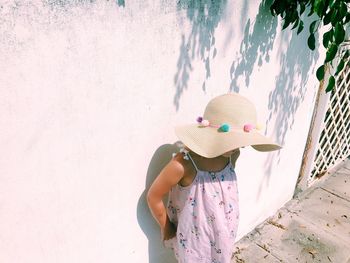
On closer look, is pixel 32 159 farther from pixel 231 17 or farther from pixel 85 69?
pixel 231 17

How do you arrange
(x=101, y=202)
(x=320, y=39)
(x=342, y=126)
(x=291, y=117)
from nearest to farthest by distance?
(x=101, y=202), (x=320, y=39), (x=291, y=117), (x=342, y=126)

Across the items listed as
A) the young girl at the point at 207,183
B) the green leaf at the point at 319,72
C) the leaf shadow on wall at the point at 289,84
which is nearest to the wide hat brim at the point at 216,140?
the young girl at the point at 207,183

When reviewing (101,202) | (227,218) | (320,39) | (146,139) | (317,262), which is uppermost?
(320,39)

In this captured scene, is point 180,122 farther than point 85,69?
Yes

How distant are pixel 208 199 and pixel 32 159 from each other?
3.24 feet

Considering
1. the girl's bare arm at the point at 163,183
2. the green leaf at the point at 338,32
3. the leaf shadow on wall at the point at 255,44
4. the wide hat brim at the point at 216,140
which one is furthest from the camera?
the leaf shadow on wall at the point at 255,44

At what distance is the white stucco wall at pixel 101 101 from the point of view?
145 cm

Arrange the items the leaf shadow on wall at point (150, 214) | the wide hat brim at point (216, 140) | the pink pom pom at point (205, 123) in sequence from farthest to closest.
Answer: the leaf shadow on wall at point (150, 214), the pink pom pom at point (205, 123), the wide hat brim at point (216, 140)

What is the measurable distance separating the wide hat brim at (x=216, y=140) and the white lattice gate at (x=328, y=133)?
2.31 metres

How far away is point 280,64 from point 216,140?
144 centimetres

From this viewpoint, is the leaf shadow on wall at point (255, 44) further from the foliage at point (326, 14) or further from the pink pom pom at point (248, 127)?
the pink pom pom at point (248, 127)

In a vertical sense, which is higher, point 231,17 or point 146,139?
point 231,17

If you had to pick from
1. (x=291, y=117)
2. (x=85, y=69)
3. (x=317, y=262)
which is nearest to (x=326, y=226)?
(x=317, y=262)

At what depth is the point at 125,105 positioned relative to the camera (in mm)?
1838
